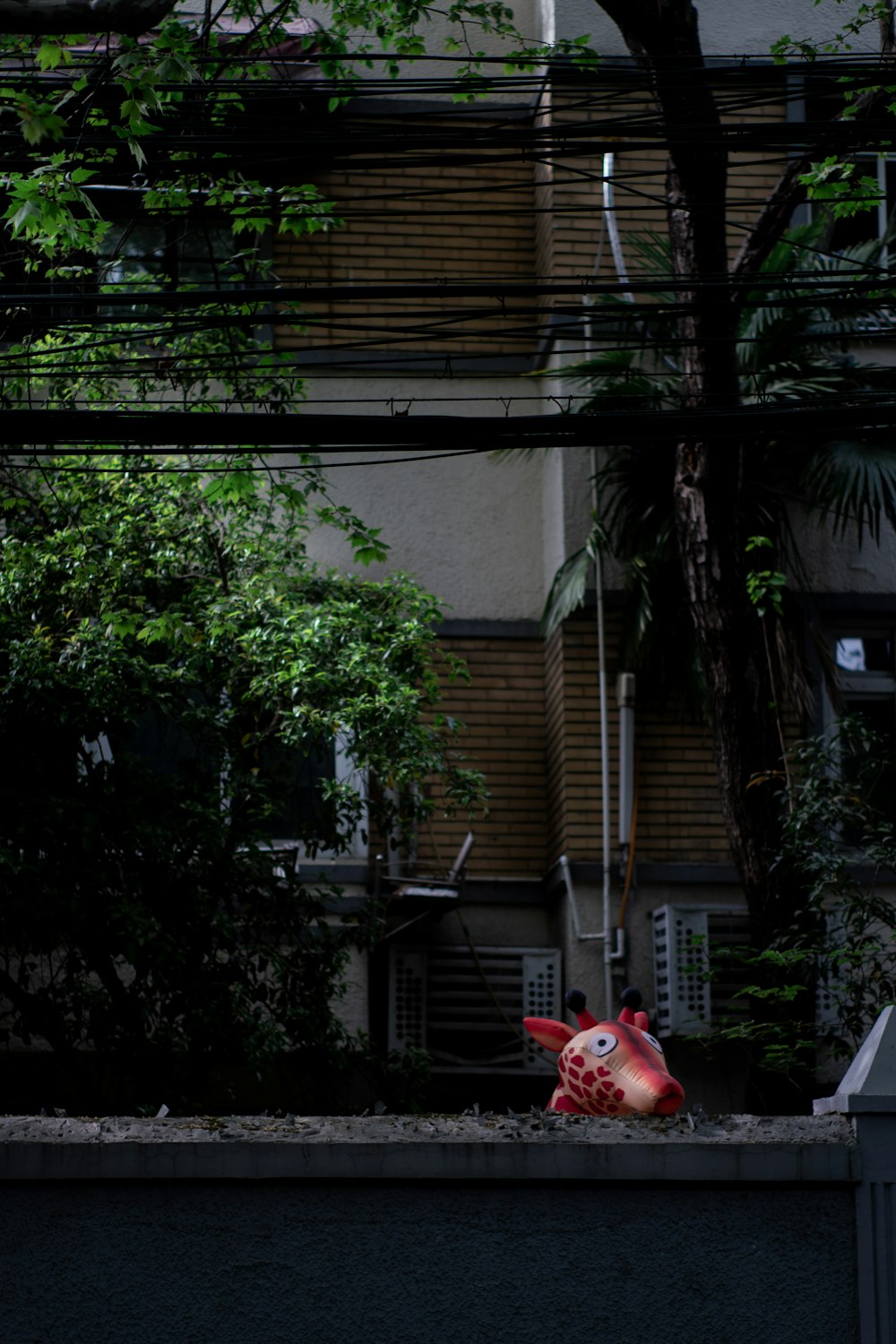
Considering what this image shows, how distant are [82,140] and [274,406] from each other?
1.63m

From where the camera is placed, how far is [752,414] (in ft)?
21.5

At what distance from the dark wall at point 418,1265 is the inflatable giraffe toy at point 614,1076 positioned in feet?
4.08

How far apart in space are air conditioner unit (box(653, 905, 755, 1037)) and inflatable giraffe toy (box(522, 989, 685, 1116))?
12.0 feet

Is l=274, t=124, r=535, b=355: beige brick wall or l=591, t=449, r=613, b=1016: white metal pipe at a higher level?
l=274, t=124, r=535, b=355: beige brick wall

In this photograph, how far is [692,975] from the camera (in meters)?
10.1

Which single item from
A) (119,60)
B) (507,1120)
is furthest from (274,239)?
(507,1120)

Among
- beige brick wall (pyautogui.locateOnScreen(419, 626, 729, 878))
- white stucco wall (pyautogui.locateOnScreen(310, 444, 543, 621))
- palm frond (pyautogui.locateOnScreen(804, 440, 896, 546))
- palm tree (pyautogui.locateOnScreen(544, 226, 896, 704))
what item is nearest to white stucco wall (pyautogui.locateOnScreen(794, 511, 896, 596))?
palm tree (pyautogui.locateOnScreen(544, 226, 896, 704))

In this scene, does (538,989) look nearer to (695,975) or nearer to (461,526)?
(695,975)

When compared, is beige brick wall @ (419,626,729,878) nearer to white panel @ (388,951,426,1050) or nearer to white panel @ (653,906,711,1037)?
white panel @ (653,906,711,1037)

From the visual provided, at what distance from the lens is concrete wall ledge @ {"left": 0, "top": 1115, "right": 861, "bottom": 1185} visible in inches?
182

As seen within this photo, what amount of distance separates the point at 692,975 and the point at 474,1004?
1.81m

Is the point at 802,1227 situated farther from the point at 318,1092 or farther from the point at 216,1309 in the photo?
the point at 318,1092

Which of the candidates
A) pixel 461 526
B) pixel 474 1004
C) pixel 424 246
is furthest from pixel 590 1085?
pixel 424 246

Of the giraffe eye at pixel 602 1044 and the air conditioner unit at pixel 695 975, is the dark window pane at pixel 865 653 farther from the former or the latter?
the giraffe eye at pixel 602 1044
